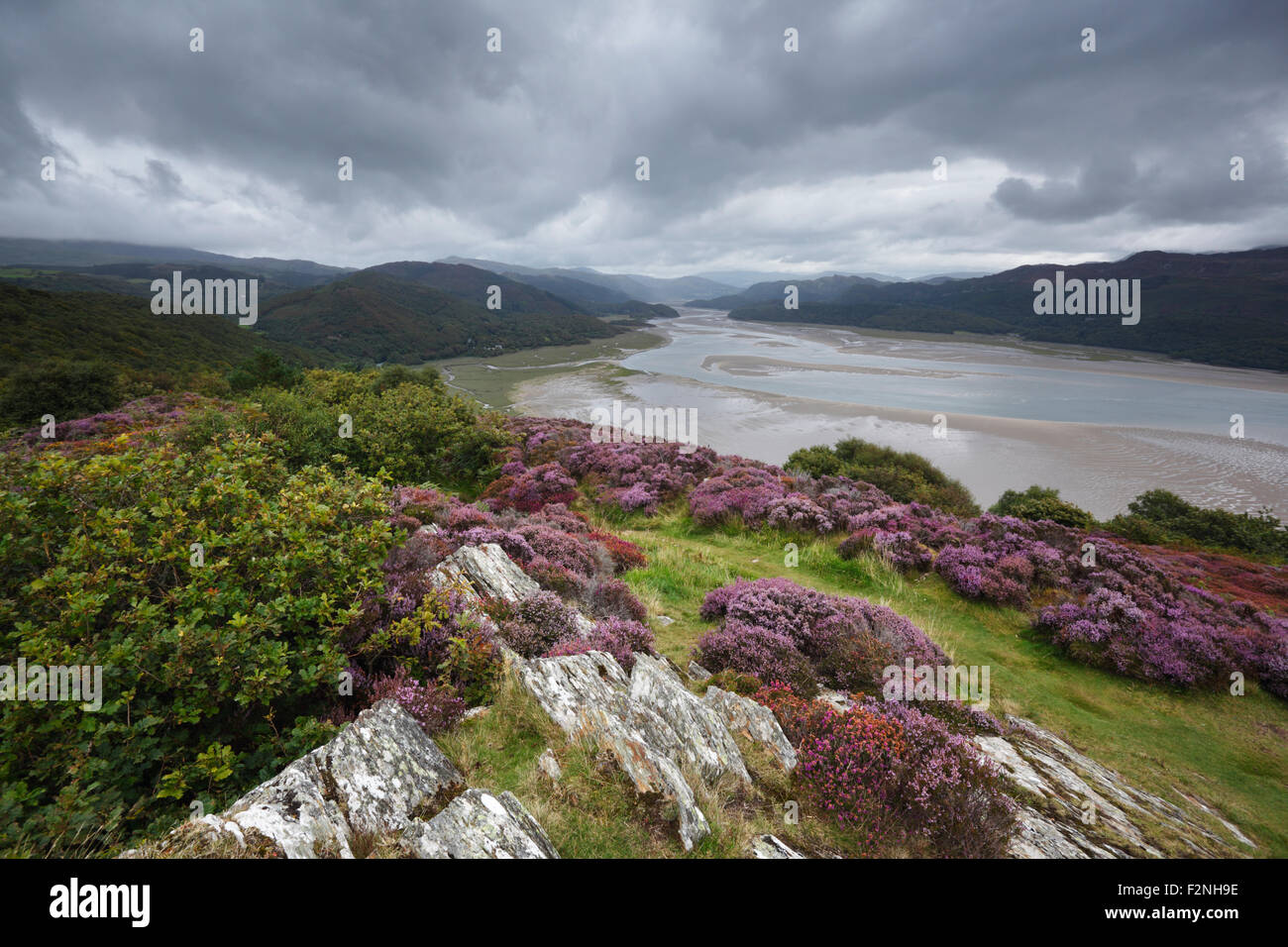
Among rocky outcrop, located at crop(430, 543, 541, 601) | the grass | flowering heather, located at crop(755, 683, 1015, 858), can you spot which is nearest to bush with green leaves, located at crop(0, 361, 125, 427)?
rocky outcrop, located at crop(430, 543, 541, 601)

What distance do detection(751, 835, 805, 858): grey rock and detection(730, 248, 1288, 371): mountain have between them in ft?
408

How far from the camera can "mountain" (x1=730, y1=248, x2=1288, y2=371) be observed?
304ft

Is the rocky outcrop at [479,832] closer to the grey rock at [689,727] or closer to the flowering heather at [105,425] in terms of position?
the grey rock at [689,727]

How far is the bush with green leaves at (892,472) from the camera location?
70.7ft

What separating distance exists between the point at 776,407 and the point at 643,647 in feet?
132

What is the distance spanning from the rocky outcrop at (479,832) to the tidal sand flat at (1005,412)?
95.3 feet

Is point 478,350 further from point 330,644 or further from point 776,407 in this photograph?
point 330,644

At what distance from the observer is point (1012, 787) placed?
527cm

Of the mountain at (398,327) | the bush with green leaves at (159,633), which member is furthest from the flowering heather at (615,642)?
the mountain at (398,327)

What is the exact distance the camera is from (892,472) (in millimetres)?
23219

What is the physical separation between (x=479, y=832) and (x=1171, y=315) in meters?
180

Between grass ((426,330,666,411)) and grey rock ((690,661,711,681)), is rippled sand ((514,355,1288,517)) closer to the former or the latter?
grass ((426,330,666,411))

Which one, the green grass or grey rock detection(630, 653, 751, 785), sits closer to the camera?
grey rock detection(630, 653, 751, 785)

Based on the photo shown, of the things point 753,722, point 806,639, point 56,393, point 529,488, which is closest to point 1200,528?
point 806,639
